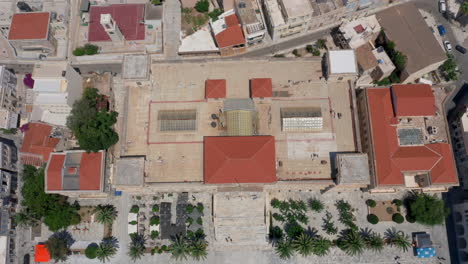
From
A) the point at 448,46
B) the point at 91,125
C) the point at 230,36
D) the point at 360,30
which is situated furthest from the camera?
the point at 448,46

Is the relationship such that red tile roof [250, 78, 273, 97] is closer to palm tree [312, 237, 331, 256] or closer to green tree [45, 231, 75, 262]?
palm tree [312, 237, 331, 256]

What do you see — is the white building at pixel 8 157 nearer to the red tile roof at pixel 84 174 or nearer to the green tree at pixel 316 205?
the red tile roof at pixel 84 174

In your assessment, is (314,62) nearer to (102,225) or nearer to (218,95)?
(218,95)

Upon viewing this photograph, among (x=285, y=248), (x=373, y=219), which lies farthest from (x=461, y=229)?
(x=285, y=248)

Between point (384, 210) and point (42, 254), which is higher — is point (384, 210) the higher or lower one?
the higher one

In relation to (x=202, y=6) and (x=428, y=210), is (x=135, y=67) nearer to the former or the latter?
(x=202, y=6)

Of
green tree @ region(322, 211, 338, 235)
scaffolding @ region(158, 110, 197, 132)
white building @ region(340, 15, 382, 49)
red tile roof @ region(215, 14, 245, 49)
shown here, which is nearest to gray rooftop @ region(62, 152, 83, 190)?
scaffolding @ region(158, 110, 197, 132)

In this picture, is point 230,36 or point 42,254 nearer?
point 42,254

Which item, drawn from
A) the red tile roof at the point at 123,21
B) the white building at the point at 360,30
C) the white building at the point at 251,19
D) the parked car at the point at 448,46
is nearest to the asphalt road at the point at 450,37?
the parked car at the point at 448,46
